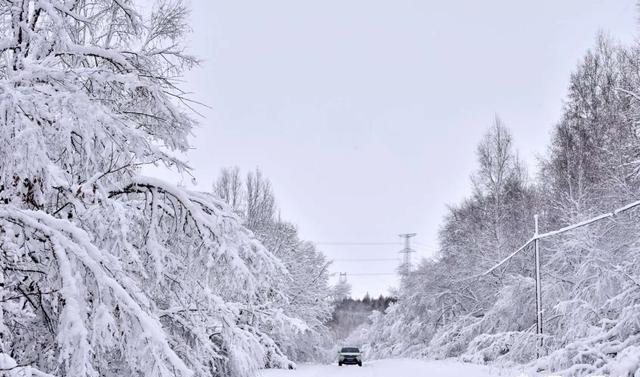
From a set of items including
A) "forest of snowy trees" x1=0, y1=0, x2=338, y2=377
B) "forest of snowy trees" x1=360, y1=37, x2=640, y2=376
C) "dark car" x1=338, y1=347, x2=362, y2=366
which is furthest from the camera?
"dark car" x1=338, y1=347, x2=362, y2=366

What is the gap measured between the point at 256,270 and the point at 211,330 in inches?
50.0

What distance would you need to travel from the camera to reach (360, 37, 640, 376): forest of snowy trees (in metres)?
16.4

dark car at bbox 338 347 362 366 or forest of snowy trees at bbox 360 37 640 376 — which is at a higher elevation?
forest of snowy trees at bbox 360 37 640 376

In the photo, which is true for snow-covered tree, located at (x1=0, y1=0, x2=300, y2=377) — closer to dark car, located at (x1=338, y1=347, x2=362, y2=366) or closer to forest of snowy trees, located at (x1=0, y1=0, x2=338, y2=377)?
forest of snowy trees, located at (x1=0, y1=0, x2=338, y2=377)

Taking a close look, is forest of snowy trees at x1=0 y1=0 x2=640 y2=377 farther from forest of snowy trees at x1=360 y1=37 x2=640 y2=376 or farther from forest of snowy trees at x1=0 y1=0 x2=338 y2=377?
forest of snowy trees at x1=360 y1=37 x2=640 y2=376

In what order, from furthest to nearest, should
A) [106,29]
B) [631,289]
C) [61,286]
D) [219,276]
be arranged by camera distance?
[631,289] < [106,29] < [219,276] < [61,286]

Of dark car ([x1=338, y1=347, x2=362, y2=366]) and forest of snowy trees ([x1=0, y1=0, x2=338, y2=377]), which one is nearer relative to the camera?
forest of snowy trees ([x1=0, y1=0, x2=338, y2=377])

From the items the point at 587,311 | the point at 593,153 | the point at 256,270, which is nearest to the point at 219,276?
the point at 256,270

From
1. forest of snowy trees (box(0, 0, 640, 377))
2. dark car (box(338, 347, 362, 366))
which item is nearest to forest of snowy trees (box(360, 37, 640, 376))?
forest of snowy trees (box(0, 0, 640, 377))

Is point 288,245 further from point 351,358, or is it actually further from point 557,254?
point 557,254

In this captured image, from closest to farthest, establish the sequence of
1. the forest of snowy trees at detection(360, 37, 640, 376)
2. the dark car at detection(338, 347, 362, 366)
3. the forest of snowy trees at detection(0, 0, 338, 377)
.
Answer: the forest of snowy trees at detection(0, 0, 338, 377)
the forest of snowy trees at detection(360, 37, 640, 376)
the dark car at detection(338, 347, 362, 366)

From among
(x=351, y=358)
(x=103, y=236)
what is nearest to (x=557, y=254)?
(x=351, y=358)

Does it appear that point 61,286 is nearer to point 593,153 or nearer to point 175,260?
point 175,260

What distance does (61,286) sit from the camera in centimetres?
389
